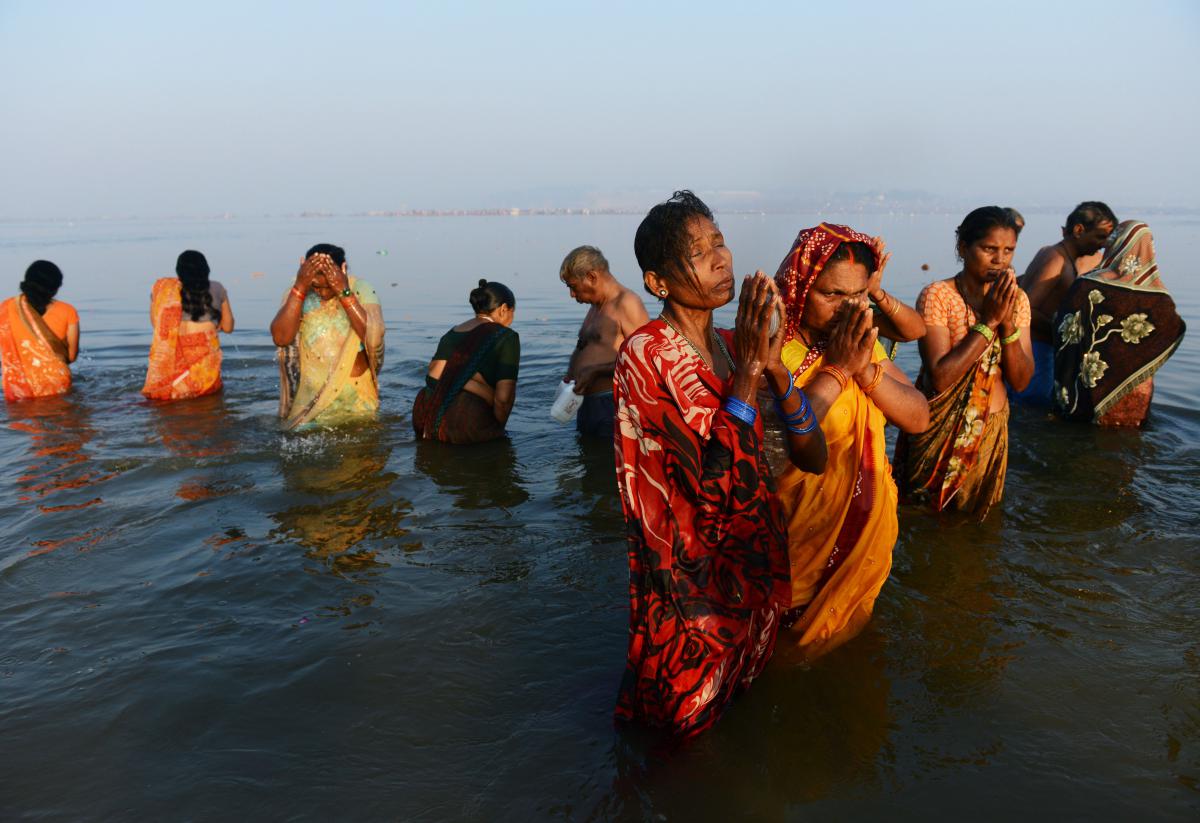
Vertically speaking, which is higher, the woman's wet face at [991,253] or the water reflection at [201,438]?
the woman's wet face at [991,253]

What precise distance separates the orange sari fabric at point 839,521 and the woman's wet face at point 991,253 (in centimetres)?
150

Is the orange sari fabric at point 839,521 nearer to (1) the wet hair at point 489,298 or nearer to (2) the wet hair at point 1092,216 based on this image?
(1) the wet hair at point 489,298

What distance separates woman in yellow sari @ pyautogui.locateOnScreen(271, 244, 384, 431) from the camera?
6.46 meters

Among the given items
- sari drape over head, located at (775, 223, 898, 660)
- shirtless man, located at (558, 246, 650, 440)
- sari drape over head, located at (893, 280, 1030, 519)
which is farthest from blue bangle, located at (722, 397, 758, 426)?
shirtless man, located at (558, 246, 650, 440)

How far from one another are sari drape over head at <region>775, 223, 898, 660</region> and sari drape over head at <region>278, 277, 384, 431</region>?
4.46 metres

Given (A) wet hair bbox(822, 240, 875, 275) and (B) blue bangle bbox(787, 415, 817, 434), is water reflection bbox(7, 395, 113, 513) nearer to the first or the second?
(B) blue bangle bbox(787, 415, 817, 434)

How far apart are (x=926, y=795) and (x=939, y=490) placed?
2.34 meters

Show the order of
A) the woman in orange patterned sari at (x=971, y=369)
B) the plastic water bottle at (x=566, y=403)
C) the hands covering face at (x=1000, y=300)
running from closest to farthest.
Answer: the hands covering face at (x=1000, y=300) → the woman in orange patterned sari at (x=971, y=369) → the plastic water bottle at (x=566, y=403)

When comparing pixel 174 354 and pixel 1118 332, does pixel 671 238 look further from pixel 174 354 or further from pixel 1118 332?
pixel 174 354

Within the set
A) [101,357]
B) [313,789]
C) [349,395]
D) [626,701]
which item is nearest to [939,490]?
[626,701]

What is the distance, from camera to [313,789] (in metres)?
2.86

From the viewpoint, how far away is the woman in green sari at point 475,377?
21.6 feet

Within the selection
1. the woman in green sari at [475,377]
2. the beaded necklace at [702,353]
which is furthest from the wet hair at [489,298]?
the beaded necklace at [702,353]

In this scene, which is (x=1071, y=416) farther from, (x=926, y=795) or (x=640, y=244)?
(x=640, y=244)
